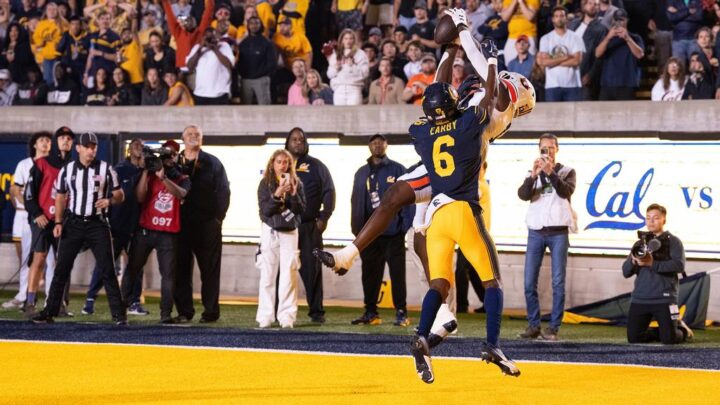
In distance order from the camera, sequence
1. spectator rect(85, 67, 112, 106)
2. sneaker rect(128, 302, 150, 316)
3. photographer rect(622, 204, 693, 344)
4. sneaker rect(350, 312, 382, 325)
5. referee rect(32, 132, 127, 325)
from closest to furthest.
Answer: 1. photographer rect(622, 204, 693, 344)
2. referee rect(32, 132, 127, 325)
3. sneaker rect(350, 312, 382, 325)
4. sneaker rect(128, 302, 150, 316)
5. spectator rect(85, 67, 112, 106)

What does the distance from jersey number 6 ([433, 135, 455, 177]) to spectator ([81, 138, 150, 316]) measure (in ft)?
21.1

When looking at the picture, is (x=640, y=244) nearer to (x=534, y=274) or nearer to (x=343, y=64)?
(x=534, y=274)

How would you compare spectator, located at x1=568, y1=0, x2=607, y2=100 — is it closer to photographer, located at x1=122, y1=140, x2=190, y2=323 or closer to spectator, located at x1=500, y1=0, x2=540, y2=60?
spectator, located at x1=500, y1=0, x2=540, y2=60

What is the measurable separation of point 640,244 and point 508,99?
4.04 metres

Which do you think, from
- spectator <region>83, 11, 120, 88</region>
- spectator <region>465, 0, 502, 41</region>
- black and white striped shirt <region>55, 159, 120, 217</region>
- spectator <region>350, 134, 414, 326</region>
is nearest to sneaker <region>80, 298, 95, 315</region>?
black and white striped shirt <region>55, 159, 120, 217</region>

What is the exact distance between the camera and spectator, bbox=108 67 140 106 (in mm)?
20656

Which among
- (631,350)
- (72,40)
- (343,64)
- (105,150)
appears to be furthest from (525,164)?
(72,40)

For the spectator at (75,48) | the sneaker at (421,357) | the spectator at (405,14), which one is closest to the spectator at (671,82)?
the spectator at (405,14)

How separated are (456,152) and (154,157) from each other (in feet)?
18.9

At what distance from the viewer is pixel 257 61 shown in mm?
19719

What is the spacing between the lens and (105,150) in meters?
19.4

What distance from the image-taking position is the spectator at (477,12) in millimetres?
19016

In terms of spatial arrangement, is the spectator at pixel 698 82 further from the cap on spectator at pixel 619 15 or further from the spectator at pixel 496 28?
the spectator at pixel 496 28

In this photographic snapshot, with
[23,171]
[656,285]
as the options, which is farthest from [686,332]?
[23,171]
